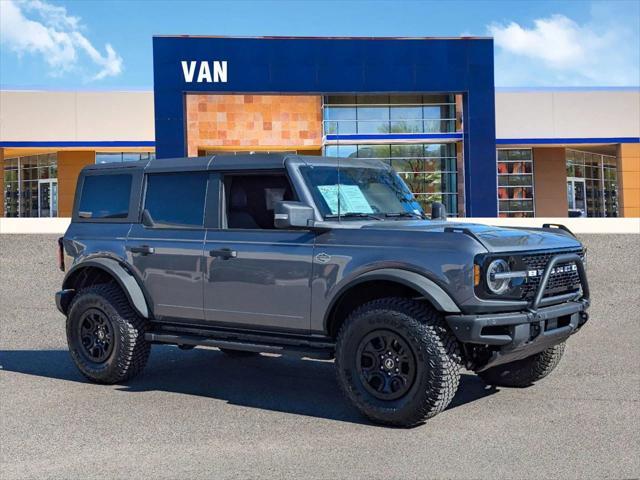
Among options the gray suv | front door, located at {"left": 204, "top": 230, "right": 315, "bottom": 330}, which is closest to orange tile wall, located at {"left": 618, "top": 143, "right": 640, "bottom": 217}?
the gray suv

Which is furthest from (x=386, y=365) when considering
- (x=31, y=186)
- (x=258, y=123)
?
(x=31, y=186)

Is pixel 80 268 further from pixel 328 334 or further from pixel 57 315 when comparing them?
pixel 57 315

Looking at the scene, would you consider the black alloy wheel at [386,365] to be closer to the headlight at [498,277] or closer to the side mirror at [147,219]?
the headlight at [498,277]

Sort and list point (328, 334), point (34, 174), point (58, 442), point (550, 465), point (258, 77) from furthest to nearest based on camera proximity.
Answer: point (34, 174), point (258, 77), point (328, 334), point (58, 442), point (550, 465)

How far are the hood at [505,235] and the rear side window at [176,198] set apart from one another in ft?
5.47

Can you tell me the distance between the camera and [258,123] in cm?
3088

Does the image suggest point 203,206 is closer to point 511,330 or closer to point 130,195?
point 130,195

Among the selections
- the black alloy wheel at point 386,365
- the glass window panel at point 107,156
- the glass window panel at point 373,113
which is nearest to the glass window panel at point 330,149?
the glass window panel at point 373,113

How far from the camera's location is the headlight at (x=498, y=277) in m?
5.56

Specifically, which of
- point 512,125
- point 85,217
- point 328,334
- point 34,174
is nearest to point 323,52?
point 512,125

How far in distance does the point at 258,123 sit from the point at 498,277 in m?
26.1

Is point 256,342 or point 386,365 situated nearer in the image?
point 386,365

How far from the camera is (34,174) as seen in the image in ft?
123

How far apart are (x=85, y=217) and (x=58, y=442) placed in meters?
3.02
